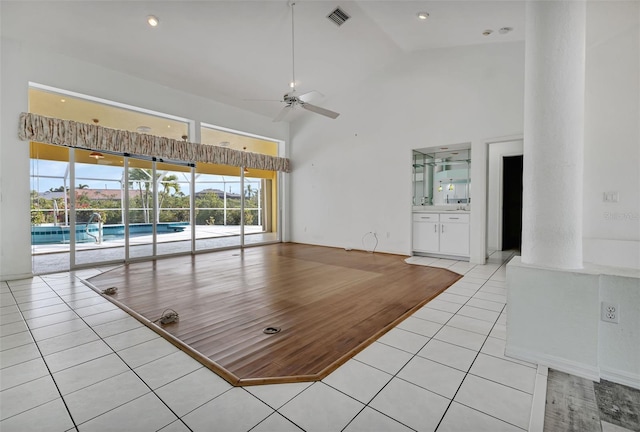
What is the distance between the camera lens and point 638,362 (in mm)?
1854

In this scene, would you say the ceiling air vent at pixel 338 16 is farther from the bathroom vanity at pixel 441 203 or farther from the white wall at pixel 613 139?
the white wall at pixel 613 139

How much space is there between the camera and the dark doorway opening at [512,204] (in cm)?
722

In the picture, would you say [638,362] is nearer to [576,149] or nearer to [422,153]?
[576,149]

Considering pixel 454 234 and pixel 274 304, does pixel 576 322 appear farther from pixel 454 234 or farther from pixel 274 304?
pixel 454 234

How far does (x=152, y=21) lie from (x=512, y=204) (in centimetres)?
833

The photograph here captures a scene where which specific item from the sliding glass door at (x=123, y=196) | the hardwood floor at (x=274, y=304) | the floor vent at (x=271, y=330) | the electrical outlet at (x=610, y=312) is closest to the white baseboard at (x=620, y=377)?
the electrical outlet at (x=610, y=312)

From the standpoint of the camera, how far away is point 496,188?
6672 mm

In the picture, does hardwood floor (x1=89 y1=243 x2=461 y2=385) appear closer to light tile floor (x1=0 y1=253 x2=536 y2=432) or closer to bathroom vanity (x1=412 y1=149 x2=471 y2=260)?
light tile floor (x1=0 y1=253 x2=536 y2=432)

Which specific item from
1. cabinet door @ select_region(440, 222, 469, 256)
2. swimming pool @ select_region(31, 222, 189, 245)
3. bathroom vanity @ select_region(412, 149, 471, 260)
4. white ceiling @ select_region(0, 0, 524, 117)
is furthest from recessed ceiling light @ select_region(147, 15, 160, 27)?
cabinet door @ select_region(440, 222, 469, 256)

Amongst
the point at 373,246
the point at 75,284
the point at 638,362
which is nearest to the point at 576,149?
the point at 638,362

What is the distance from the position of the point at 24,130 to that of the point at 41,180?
102 cm

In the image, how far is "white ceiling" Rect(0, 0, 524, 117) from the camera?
13.6 feet

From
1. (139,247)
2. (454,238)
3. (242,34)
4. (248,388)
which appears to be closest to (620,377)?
(248,388)

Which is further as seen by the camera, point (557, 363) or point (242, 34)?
point (242, 34)
